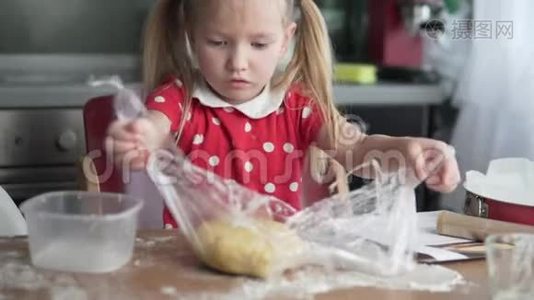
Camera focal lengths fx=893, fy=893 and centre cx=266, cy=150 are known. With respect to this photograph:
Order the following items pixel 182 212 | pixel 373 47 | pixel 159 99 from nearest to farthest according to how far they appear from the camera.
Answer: pixel 182 212
pixel 159 99
pixel 373 47

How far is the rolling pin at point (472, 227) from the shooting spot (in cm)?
115

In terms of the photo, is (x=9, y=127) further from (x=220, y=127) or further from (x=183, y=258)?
(x=183, y=258)

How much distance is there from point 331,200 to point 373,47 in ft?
6.23

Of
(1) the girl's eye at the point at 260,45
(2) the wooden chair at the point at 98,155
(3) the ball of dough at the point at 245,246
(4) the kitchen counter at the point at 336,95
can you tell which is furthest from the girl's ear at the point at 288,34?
(4) the kitchen counter at the point at 336,95

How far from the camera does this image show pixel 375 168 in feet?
3.81

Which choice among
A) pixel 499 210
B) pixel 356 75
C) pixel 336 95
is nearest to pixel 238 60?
pixel 499 210

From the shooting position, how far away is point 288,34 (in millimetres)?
1335

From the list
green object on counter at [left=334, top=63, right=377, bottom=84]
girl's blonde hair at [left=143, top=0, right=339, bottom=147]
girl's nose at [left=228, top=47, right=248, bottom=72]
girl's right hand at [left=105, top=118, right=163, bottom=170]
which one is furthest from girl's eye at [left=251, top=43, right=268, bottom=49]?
green object on counter at [left=334, top=63, right=377, bottom=84]

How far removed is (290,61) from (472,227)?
41 centimetres

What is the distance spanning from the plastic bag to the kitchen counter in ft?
4.12

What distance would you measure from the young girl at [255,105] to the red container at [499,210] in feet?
0.56

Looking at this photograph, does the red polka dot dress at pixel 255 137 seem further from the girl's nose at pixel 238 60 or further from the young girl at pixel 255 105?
the girl's nose at pixel 238 60

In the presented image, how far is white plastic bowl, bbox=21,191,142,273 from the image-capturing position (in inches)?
37.1

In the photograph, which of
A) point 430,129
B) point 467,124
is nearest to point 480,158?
point 467,124
